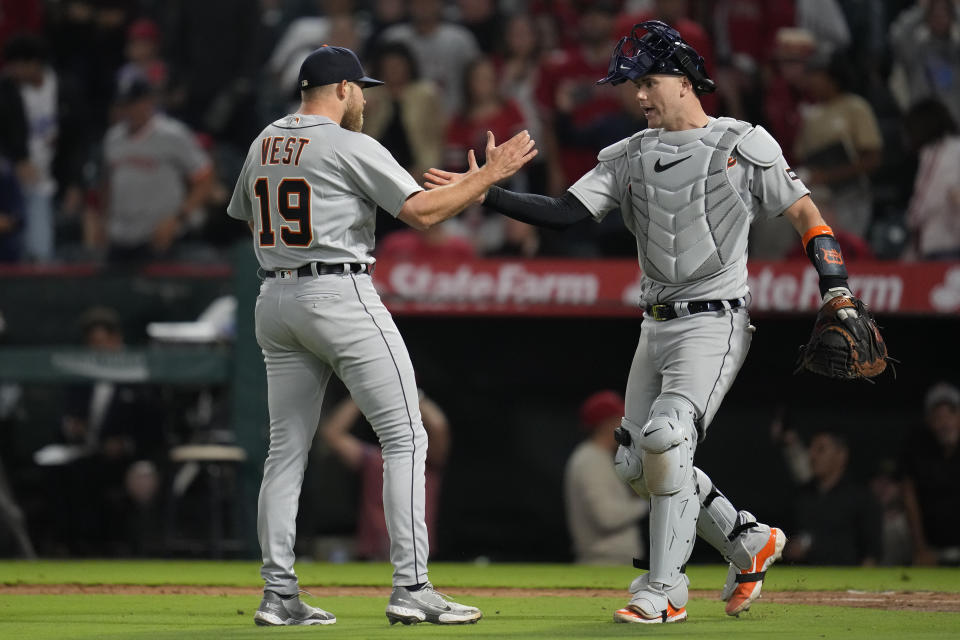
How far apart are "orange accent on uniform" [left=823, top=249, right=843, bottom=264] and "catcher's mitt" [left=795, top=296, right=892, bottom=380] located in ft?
0.42

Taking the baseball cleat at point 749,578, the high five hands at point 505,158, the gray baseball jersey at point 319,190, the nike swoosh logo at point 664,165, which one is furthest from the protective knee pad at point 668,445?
the gray baseball jersey at point 319,190

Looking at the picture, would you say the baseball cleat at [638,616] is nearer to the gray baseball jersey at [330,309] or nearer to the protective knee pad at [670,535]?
Answer: the protective knee pad at [670,535]

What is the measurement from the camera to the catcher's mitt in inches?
211

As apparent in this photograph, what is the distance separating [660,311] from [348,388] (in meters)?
1.14

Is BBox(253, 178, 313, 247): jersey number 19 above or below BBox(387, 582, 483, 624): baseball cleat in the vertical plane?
above

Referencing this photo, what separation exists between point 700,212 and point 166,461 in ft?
16.9

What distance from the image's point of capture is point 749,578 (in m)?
5.67

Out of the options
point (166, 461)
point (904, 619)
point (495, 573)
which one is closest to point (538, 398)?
point (495, 573)

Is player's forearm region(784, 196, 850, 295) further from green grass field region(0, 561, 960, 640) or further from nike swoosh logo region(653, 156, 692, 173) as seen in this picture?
green grass field region(0, 561, 960, 640)

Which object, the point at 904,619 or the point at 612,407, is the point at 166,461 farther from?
the point at 904,619

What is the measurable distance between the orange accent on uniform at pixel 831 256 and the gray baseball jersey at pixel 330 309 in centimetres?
144

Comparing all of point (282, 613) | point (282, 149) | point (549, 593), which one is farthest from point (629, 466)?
point (549, 593)

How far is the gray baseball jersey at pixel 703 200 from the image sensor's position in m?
5.46

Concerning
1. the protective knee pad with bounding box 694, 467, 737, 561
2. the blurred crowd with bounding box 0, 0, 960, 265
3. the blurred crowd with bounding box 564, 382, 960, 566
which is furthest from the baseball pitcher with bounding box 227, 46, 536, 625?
the blurred crowd with bounding box 0, 0, 960, 265
